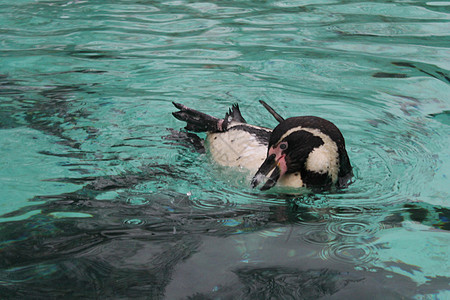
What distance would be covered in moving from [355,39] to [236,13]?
7.65ft

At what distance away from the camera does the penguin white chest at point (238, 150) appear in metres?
4.00

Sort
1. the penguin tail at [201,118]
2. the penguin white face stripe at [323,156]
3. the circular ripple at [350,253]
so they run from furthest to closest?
1. the penguin tail at [201,118]
2. the penguin white face stripe at [323,156]
3. the circular ripple at [350,253]

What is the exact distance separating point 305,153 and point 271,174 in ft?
0.88

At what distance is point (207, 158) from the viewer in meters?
4.34

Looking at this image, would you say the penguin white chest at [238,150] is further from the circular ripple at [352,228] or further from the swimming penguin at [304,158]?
the circular ripple at [352,228]

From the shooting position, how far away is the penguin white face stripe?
3.64 m

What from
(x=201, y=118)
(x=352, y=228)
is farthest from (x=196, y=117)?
(x=352, y=228)

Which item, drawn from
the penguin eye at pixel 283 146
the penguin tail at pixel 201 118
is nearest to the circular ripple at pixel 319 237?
the penguin eye at pixel 283 146

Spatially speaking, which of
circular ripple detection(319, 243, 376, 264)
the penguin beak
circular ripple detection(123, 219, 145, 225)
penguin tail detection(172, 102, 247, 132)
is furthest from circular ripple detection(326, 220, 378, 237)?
penguin tail detection(172, 102, 247, 132)

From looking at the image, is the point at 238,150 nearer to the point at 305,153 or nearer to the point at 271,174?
the point at 271,174

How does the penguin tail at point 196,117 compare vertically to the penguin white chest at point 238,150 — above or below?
above

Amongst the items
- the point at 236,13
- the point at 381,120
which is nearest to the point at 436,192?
the point at 381,120

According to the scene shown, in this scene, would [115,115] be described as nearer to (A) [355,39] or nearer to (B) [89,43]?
(B) [89,43]

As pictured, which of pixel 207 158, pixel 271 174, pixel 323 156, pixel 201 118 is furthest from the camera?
pixel 201 118
